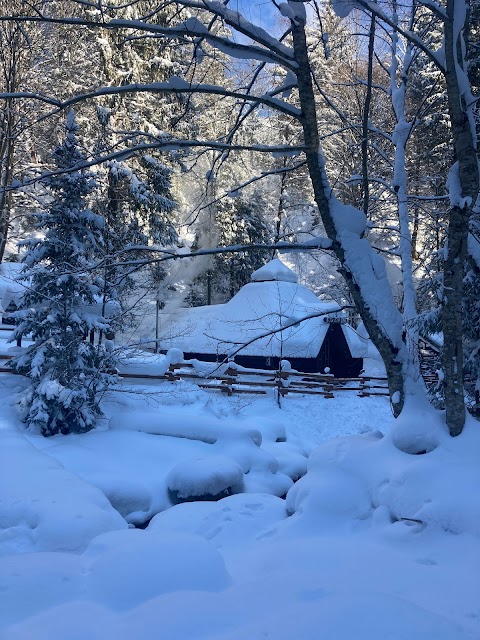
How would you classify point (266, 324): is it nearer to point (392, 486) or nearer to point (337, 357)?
point (337, 357)

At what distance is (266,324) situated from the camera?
20266 mm

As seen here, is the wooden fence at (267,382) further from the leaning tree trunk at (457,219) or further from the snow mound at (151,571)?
the snow mound at (151,571)

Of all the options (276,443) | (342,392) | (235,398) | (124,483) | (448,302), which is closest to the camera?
(448,302)

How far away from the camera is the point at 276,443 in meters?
13.4

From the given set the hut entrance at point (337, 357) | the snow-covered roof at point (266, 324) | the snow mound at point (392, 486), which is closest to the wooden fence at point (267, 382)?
the snow-covered roof at point (266, 324)

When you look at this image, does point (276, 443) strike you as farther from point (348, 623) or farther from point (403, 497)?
point (348, 623)

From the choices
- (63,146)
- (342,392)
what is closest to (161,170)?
(63,146)

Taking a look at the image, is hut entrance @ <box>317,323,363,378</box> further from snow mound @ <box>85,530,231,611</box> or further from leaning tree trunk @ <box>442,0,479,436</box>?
snow mound @ <box>85,530,231,611</box>

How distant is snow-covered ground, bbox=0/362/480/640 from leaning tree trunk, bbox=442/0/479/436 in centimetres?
30

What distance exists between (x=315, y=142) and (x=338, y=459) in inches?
122

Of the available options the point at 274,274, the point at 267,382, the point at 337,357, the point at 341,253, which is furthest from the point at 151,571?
the point at 274,274

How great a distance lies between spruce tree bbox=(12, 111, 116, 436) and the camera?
1141cm

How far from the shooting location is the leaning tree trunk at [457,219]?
175 inches

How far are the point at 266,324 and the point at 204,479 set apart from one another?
12024mm
